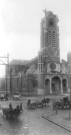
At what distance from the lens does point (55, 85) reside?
227ft

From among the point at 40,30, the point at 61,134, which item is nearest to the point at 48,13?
the point at 40,30

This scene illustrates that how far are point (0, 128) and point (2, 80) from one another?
67311mm

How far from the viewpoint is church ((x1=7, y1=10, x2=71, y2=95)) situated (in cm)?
6862

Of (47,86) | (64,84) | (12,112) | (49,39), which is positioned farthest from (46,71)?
(12,112)

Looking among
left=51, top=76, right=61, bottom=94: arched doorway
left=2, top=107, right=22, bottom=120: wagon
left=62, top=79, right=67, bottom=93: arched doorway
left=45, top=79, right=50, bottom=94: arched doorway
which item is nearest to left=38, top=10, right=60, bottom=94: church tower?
left=51, top=76, right=61, bottom=94: arched doorway

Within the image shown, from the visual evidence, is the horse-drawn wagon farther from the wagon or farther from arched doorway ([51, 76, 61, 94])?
arched doorway ([51, 76, 61, 94])

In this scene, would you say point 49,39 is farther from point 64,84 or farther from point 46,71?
point 64,84

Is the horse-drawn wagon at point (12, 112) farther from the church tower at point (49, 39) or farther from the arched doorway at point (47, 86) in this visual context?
the church tower at point (49, 39)

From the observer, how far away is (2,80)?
283ft

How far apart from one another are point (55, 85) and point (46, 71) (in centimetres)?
510

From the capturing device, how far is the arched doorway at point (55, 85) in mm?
68819

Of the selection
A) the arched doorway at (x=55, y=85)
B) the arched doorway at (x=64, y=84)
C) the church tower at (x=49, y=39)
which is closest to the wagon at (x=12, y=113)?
the arched doorway at (x=55, y=85)

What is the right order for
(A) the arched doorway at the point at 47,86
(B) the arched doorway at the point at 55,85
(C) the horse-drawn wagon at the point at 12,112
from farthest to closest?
(B) the arched doorway at the point at 55,85 → (A) the arched doorway at the point at 47,86 → (C) the horse-drawn wagon at the point at 12,112

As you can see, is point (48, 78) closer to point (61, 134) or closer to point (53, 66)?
point (53, 66)
